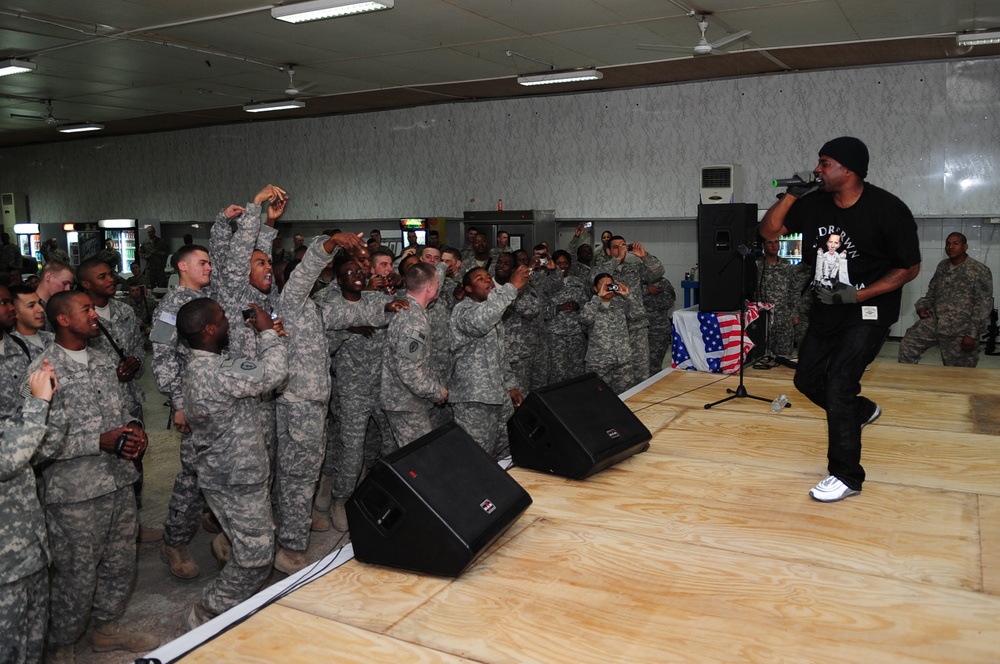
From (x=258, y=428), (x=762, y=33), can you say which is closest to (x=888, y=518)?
(x=258, y=428)

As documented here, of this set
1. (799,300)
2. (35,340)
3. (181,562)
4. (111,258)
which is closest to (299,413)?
(181,562)

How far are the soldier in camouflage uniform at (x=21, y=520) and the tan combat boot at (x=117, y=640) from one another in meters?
0.75

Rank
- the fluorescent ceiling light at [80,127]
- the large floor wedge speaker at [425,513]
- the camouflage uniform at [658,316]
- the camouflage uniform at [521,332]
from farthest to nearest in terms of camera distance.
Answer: the fluorescent ceiling light at [80,127] < the camouflage uniform at [658,316] < the camouflage uniform at [521,332] < the large floor wedge speaker at [425,513]

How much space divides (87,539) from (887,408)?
4730 millimetres

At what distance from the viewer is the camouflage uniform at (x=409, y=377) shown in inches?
181

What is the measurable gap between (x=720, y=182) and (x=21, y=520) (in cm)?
988

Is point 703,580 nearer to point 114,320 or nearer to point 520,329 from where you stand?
point 114,320

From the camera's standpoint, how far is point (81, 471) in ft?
10.9

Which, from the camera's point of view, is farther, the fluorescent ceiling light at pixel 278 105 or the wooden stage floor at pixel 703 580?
the fluorescent ceiling light at pixel 278 105

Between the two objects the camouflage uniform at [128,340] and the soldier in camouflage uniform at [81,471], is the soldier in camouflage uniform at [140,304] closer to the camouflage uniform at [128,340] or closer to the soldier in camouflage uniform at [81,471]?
the camouflage uniform at [128,340]

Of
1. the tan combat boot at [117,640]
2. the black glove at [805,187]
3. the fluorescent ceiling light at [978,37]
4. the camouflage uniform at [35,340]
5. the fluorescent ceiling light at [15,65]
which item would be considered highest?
the fluorescent ceiling light at [15,65]

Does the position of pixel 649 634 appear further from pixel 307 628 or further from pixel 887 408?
pixel 887 408

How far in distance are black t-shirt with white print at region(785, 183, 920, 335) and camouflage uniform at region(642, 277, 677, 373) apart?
4880mm

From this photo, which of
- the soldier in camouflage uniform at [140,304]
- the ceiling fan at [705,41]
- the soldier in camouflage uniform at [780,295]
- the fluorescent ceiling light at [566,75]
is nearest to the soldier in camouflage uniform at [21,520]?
the soldier in camouflage uniform at [140,304]
